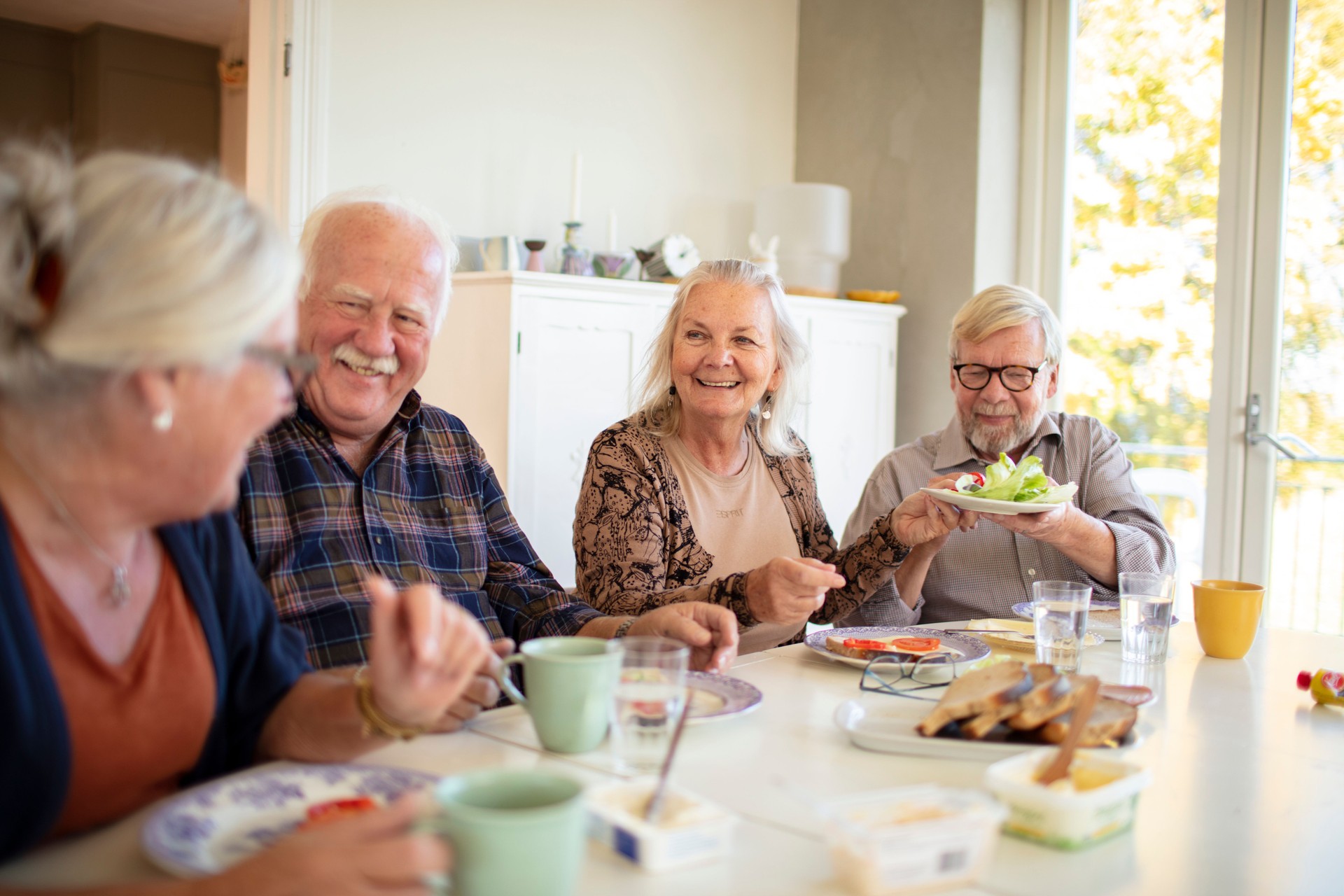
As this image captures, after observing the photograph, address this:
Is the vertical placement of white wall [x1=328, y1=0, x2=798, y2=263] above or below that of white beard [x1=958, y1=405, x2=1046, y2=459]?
above

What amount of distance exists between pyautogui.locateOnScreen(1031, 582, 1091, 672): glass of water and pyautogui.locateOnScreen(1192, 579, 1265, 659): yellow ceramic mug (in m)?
0.32

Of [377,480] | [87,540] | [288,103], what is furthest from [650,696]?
[288,103]

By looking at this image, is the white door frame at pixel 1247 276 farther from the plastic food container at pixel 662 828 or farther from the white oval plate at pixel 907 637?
the plastic food container at pixel 662 828

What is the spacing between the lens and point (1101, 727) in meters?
1.11

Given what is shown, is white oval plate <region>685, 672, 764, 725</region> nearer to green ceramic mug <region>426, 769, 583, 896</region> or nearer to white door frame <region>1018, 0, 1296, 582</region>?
green ceramic mug <region>426, 769, 583, 896</region>

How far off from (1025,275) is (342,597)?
11.2 ft

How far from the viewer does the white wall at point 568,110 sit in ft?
11.4

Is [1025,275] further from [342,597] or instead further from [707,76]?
[342,597]

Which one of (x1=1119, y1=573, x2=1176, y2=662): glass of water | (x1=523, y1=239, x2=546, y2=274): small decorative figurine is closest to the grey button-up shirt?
(x1=1119, y1=573, x2=1176, y2=662): glass of water

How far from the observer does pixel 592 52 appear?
13.3ft

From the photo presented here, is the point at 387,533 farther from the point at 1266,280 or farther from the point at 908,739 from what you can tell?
the point at 1266,280

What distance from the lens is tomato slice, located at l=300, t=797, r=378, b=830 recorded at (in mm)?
852

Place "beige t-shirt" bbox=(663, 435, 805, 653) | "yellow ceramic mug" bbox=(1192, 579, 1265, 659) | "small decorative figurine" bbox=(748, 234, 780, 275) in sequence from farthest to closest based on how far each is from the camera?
"small decorative figurine" bbox=(748, 234, 780, 275) → "beige t-shirt" bbox=(663, 435, 805, 653) → "yellow ceramic mug" bbox=(1192, 579, 1265, 659)

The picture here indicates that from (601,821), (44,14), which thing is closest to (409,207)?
(601,821)
